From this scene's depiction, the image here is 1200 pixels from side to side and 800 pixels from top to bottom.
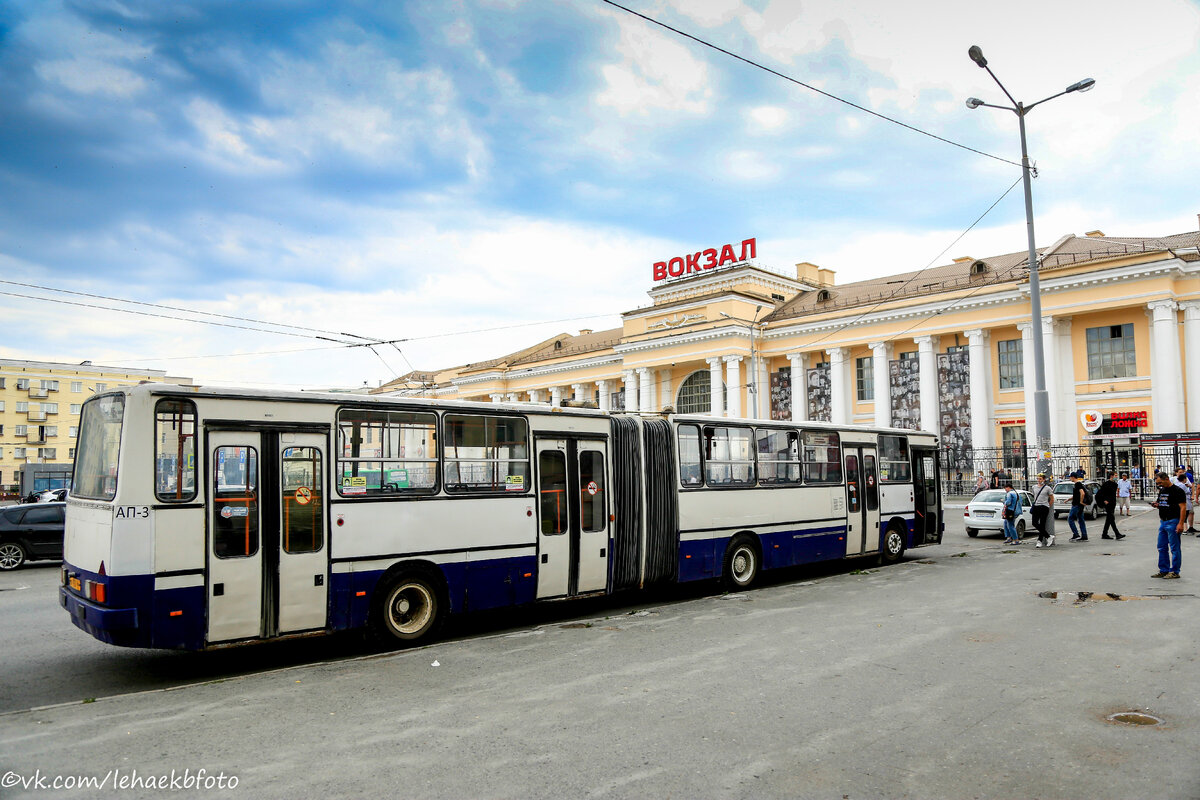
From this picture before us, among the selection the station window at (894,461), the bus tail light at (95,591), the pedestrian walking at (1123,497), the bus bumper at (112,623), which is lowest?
the pedestrian walking at (1123,497)

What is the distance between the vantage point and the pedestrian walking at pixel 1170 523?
40.2 ft

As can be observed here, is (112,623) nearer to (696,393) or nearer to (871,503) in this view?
(871,503)

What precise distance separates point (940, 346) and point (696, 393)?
17013 mm

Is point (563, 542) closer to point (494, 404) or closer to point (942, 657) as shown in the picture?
point (494, 404)

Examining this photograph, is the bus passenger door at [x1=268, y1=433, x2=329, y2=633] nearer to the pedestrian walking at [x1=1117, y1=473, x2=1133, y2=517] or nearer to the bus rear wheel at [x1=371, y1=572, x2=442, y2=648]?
the bus rear wheel at [x1=371, y1=572, x2=442, y2=648]

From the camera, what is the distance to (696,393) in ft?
190

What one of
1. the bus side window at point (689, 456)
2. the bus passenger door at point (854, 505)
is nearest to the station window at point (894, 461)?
the bus passenger door at point (854, 505)

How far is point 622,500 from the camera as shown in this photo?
1170 centimetres

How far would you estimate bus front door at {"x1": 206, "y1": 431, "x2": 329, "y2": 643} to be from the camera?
796 centimetres

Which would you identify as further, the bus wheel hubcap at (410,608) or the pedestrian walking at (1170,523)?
the pedestrian walking at (1170,523)

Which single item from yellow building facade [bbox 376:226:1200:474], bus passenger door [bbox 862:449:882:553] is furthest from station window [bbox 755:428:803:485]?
yellow building facade [bbox 376:226:1200:474]

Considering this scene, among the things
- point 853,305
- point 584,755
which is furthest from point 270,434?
point 853,305

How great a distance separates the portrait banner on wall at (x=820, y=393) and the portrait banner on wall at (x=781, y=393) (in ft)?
4.99

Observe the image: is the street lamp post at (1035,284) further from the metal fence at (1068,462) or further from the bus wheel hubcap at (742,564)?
the bus wheel hubcap at (742,564)
